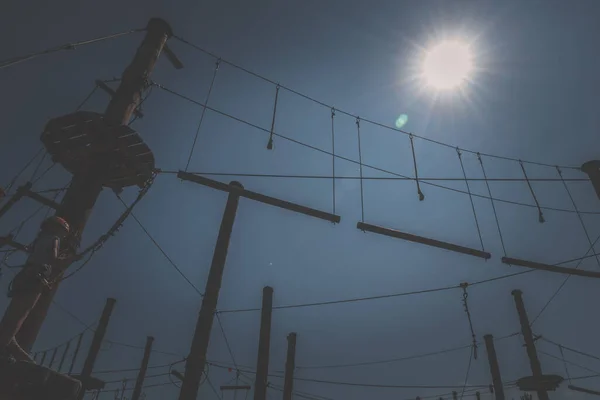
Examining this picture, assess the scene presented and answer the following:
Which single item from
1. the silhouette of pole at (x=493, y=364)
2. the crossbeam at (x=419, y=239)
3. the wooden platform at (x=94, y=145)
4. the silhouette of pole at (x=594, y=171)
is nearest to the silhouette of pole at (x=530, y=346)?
the silhouette of pole at (x=493, y=364)

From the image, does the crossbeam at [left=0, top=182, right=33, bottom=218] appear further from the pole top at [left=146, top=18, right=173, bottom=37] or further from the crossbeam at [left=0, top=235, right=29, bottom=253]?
the pole top at [left=146, top=18, right=173, bottom=37]

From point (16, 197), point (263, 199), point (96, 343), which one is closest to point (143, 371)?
point (96, 343)

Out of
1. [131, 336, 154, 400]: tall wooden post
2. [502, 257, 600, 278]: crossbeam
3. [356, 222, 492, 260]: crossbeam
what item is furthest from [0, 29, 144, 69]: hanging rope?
[131, 336, 154, 400]: tall wooden post

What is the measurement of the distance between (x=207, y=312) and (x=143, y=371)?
16.5m

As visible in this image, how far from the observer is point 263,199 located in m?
9.62

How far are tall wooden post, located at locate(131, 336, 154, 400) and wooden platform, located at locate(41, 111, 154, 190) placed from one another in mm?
17955

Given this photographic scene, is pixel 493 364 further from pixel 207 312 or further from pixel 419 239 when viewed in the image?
pixel 207 312

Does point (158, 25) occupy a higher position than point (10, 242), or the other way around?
point (158, 25)

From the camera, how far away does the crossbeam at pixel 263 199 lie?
28.9ft

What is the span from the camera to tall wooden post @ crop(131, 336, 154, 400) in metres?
19.9

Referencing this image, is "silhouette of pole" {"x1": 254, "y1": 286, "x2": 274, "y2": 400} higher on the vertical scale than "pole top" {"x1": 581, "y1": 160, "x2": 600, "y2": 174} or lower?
lower

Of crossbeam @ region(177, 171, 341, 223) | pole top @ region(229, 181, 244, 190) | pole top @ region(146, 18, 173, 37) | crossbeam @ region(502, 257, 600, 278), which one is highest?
pole top @ region(146, 18, 173, 37)

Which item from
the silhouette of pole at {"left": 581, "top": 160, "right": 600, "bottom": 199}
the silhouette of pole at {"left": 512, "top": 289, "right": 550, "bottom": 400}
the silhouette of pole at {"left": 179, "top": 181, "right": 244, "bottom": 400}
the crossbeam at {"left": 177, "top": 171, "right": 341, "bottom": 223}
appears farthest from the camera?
the silhouette of pole at {"left": 512, "top": 289, "right": 550, "bottom": 400}

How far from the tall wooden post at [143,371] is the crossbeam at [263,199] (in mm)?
16331
